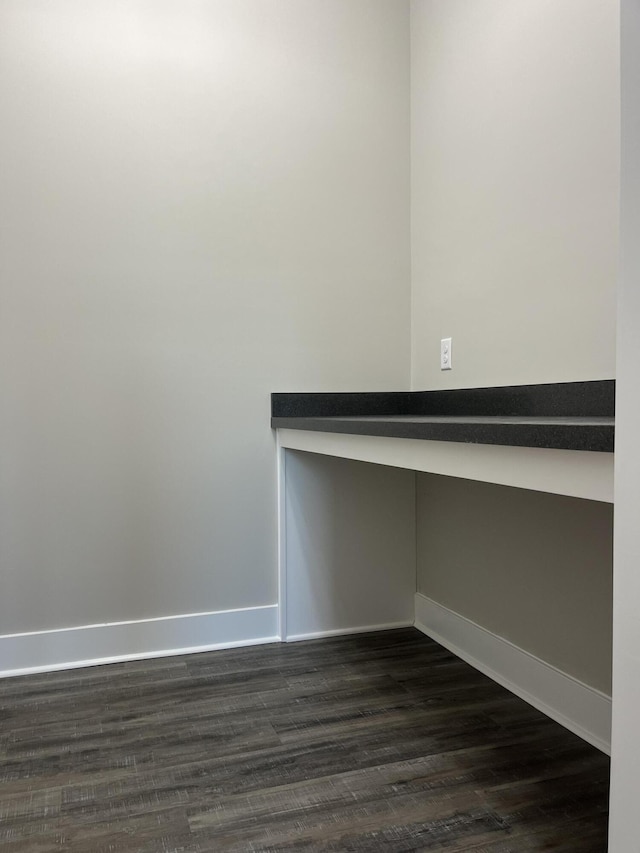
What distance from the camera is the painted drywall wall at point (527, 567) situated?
5.57 ft

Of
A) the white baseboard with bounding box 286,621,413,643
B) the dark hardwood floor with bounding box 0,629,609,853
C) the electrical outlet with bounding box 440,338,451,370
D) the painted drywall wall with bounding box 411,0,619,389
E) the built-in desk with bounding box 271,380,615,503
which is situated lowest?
the white baseboard with bounding box 286,621,413,643

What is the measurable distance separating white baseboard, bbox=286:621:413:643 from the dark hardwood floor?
0.80 feet

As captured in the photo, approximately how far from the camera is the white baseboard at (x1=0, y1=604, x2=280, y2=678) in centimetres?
218

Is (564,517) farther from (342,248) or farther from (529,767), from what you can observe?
(342,248)

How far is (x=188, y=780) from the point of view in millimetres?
1526

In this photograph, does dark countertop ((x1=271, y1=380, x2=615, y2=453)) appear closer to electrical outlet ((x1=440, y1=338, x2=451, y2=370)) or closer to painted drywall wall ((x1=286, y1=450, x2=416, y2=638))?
electrical outlet ((x1=440, y1=338, x2=451, y2=370))

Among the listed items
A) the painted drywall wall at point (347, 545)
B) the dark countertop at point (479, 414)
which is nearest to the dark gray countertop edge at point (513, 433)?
the dark countertop at point (479, 414)

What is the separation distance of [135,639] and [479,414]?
4.38 feet

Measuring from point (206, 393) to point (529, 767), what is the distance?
4.82 ft

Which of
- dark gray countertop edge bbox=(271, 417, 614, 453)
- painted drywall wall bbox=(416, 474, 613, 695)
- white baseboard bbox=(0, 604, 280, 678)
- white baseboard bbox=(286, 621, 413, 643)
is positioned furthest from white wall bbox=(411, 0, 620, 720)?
white baseboard bbox=(0, 604, 280, 678)

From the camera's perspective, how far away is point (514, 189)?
6.42 ft

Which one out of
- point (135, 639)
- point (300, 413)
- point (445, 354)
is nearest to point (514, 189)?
point (445, 354)

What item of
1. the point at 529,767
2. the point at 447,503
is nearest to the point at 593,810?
the point at 529,767

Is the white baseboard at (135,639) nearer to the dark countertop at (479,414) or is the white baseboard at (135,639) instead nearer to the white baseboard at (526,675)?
the white baseboard at (526,675)
